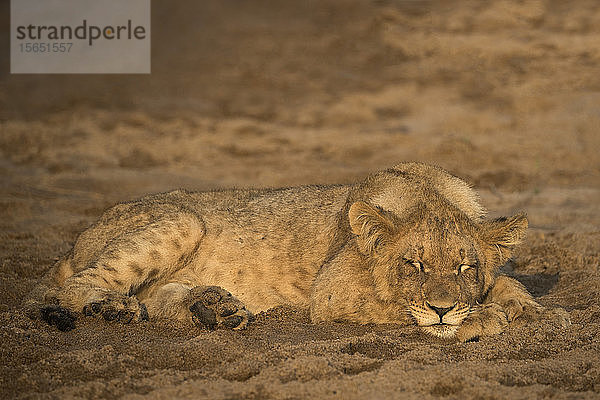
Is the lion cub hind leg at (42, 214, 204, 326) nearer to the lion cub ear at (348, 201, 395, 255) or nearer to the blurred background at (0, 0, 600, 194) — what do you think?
the lion cub ear at (348, 201, 395, 255)

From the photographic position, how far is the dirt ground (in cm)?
Result: 408

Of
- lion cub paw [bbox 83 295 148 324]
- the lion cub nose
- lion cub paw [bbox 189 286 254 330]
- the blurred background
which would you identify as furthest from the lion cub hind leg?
the blurred background

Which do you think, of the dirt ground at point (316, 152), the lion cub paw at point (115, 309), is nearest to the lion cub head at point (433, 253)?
the dirt ground at point (316, 152)

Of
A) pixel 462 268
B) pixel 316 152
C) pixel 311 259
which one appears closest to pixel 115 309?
pixel 311 259

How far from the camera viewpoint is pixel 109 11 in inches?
771

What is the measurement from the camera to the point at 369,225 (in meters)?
5.10

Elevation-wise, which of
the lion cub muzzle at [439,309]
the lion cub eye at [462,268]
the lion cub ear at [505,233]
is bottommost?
the lion cub muzzle at [439,309]

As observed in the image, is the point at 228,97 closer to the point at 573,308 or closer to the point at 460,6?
the point at 460,6

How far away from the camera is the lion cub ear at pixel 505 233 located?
504 centimetres

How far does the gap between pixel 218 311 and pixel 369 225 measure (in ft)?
3.92

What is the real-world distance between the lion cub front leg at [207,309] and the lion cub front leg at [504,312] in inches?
58.9

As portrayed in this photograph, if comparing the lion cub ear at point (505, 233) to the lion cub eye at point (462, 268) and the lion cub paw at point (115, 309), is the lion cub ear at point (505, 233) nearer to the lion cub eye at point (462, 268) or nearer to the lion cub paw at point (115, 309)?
the lion cub eye at point (462, 268)

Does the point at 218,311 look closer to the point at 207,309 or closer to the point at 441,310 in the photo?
the point at 207,309

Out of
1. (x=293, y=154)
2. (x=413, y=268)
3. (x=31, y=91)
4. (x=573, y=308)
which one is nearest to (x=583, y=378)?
(x=413, y=268)
